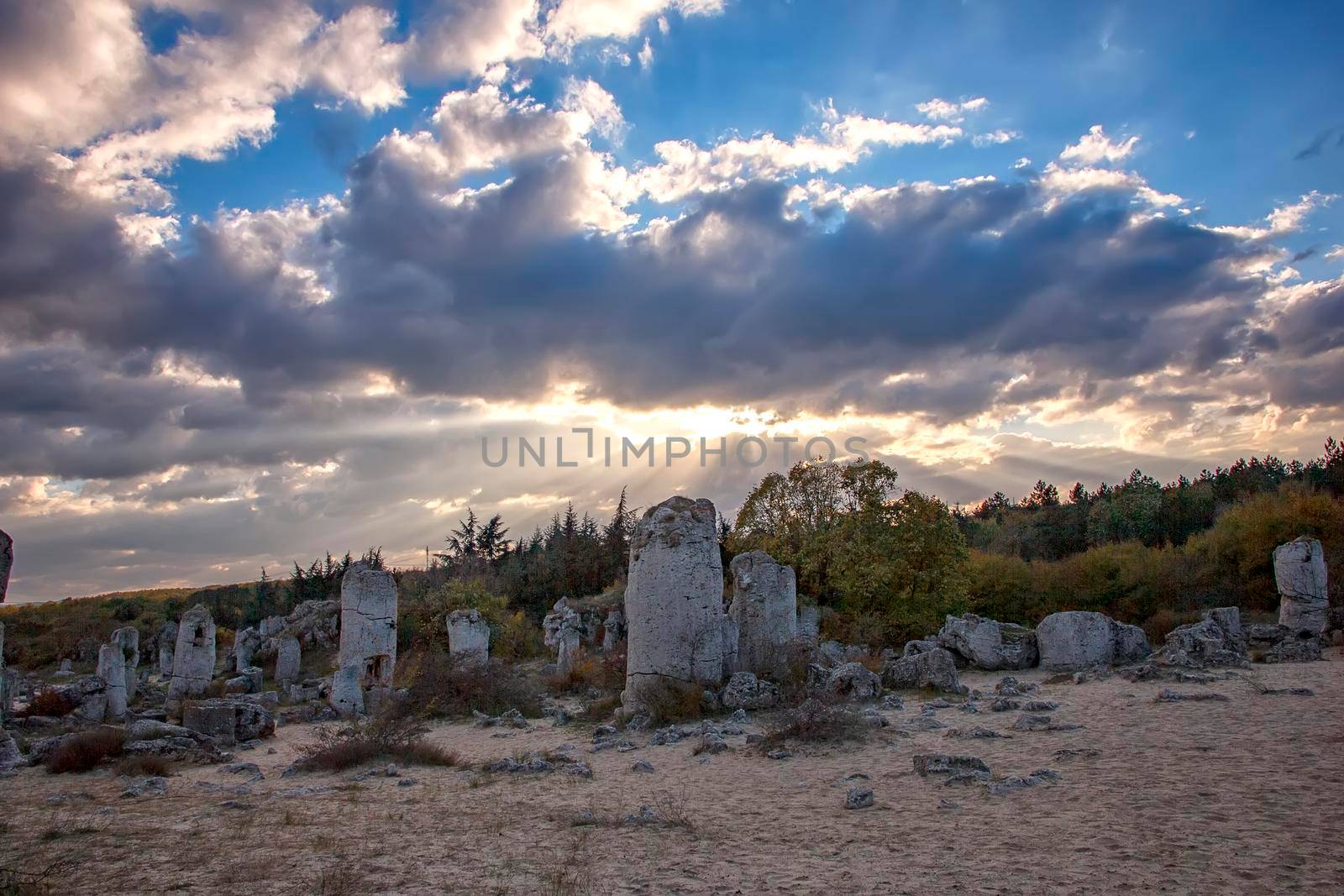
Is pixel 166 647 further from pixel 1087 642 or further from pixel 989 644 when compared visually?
pixel 1087 642

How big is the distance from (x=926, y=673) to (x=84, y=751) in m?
13.9

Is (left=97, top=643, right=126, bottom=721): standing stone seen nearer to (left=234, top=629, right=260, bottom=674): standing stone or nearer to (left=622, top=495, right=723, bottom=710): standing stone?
(left=234, top=629, right=260, bottom=674): standing stone

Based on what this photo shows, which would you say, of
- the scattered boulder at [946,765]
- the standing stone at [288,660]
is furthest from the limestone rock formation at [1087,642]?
the standing stone at [288,660]

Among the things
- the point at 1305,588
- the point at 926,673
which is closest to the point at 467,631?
the point at 926,673

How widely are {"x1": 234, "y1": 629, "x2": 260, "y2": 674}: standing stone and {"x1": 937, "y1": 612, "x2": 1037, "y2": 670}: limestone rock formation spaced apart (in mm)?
23863

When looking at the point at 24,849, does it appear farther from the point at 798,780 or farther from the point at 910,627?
the point at 910,627

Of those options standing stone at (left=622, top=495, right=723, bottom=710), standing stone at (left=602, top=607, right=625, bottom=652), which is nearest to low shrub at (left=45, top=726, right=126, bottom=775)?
standing stone at (left=622, top=495, right=723, bottom=710)

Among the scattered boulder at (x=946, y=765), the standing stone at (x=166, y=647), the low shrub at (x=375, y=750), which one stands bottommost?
the standing stone at (x=166, y=647)

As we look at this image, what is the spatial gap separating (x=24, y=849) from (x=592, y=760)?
5.88m

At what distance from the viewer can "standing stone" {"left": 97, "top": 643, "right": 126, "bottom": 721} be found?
18.8m

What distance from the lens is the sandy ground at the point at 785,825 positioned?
4875 mm

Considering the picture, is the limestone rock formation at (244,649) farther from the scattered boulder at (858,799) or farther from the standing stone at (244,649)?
the scattered boulder at (858,799)

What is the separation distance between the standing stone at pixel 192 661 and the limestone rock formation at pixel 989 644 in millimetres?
20392

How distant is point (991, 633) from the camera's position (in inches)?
719
